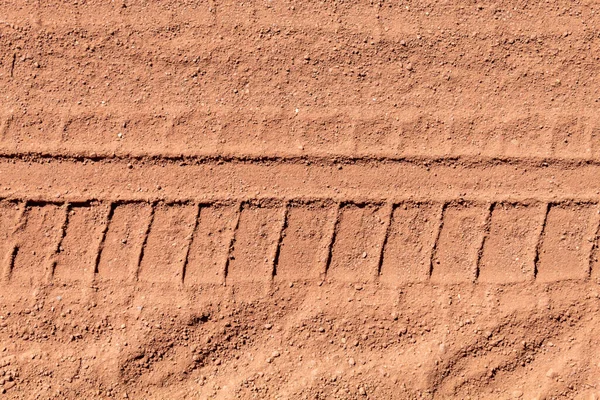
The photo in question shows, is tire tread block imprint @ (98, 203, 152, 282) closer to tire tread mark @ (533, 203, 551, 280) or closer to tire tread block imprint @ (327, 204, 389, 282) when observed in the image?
tire tread block imprint @ (327, 204, 389, 282)

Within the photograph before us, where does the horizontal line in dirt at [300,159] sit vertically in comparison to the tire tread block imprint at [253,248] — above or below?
above

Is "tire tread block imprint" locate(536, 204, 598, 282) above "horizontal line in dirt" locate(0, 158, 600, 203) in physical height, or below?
below

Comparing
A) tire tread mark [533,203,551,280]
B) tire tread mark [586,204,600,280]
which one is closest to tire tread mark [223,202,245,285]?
tire tread mark [533,203,551,280]

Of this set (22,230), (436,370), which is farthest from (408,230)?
(22,230)

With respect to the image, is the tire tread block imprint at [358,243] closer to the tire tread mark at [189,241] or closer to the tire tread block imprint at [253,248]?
the tire tread block imprint at [253,248]

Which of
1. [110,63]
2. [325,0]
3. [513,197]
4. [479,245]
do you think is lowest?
[479,245]

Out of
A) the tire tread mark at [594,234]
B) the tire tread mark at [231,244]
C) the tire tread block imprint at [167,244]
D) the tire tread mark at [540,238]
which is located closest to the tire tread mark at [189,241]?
the tire tread block imprint at [167,244]

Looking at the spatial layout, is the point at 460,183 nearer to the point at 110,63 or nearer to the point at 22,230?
the point at 110,63
